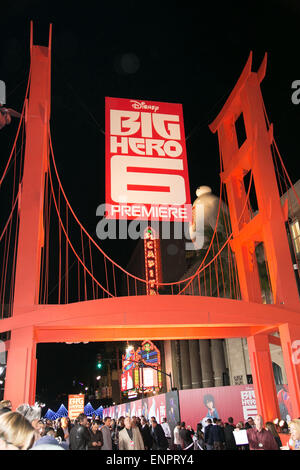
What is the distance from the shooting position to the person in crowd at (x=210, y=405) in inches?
634

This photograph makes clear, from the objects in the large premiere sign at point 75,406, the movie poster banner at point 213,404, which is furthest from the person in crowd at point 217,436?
the large premiere sign at point 75,406

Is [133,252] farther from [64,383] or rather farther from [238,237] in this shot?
[238,237]

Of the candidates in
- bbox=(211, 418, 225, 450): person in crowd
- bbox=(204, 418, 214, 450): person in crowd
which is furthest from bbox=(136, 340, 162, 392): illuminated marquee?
bbox=(211, 418, 225, 450): person in crowd

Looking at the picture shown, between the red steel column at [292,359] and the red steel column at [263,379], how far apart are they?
4.47 feet

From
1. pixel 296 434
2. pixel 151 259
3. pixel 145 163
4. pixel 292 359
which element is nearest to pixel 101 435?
pixel 296 434

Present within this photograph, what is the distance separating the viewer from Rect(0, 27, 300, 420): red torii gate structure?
9531 mm

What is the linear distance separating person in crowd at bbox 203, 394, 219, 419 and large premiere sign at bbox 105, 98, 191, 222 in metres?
8.25

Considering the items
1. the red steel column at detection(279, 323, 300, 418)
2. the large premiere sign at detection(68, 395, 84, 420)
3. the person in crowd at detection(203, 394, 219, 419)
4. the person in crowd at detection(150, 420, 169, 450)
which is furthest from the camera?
the large premiere sign at detection(68, 395, 84, 420)

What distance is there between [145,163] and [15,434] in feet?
35.8

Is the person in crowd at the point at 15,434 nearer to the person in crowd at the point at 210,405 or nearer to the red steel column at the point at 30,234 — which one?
the red steel column at the point at 30,234

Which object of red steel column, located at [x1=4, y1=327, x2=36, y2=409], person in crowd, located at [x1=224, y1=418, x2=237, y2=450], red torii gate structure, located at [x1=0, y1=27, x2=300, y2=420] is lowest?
person in crowd, located at [x1=224, y1=418, x2=237, y2=450]

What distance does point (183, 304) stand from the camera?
32.6 ft

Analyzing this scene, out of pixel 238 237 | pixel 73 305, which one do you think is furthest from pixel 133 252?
pixel 73 305

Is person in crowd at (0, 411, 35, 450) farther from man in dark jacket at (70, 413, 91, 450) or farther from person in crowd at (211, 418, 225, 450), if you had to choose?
person in crowd at (211, 418, 225, 450)
